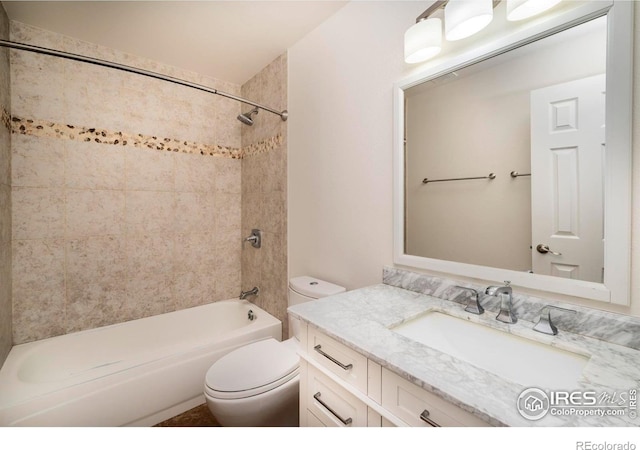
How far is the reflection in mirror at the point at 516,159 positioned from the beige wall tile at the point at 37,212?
2232 millimetres

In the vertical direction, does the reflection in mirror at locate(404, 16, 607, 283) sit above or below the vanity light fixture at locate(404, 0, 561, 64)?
below

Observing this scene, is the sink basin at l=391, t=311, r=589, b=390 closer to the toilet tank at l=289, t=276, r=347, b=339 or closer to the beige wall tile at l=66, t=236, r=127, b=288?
the toilet tank at l=289, t=276, r=347, b=339

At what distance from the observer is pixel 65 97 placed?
1.82 meters

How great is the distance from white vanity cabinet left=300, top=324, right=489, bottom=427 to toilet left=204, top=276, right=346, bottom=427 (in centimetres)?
27

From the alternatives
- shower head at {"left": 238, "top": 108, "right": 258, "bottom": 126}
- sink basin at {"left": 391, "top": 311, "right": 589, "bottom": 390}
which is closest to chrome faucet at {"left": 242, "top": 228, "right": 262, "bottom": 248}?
shower head at {"left": 238, "top": 108, "right": 258, "bottom": 126}

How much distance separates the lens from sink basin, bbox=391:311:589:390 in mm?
696

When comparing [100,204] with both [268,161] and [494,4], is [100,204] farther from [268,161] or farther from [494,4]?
[494,4]

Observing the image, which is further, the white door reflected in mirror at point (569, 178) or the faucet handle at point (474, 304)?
the faucet handle at point (474, 304)

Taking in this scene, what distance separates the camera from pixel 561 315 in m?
0.80

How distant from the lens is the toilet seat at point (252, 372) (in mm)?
1163

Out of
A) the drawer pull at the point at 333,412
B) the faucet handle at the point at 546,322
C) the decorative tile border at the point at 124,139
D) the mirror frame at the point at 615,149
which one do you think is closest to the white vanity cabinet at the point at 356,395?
the drawer pull at the point at 333,412

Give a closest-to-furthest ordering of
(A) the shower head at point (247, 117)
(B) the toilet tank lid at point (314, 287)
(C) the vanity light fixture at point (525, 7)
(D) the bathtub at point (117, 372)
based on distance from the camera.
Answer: (C) the vanity light fixture at point (525, 7) → (D) the bathtub at point (117, 372) → (B) the toilet tank lid at point (314, 287) → (A) the shower head at point (247, 117)

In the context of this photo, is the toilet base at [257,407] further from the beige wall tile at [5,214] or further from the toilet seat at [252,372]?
the beige wall tile at [5,214]

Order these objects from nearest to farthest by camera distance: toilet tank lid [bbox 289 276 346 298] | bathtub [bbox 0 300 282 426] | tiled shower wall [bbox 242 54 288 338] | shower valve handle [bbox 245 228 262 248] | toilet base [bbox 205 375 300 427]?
toilet base [bbox 205 375 300 427], bathtub [bbox 0 300 282 426], toilet tank lid [bbox 289 276 346 298], tiled shower wall [bbox 242 54 288 338], shower valve handle [bbox 245 228 262 248]
